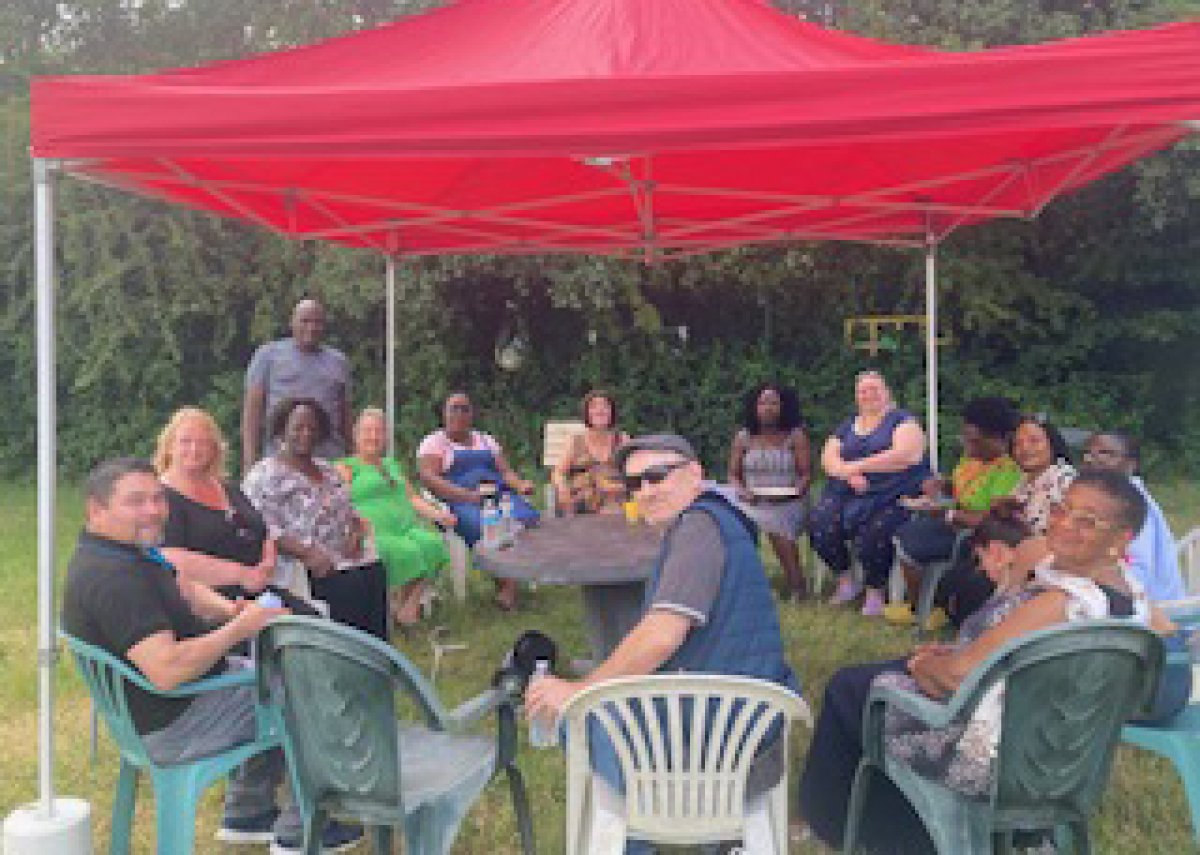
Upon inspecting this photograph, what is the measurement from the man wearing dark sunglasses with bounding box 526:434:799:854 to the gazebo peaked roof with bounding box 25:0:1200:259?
959 millimetres

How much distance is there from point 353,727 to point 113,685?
67cm

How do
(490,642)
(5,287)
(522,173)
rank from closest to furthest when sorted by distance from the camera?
(522,173) → (490,642) → (5,287)

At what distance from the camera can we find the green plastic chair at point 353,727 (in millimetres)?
2113

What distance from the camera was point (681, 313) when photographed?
33.9 ft

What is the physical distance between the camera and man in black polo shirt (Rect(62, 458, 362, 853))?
7.60 feet

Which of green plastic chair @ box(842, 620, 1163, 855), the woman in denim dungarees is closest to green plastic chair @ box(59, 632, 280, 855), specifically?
green plastic chair @ box(842, 620, 1163, 855)

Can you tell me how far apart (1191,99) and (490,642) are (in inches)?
140

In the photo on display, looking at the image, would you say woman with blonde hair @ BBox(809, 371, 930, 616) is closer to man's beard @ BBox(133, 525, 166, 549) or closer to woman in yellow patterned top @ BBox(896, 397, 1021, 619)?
woman in yellow patterned top @ BBox(896, 397, 1021, 619)

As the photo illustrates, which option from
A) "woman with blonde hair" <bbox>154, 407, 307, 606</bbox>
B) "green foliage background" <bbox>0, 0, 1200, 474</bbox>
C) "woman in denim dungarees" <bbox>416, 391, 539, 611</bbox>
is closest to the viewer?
"woman with blonde hair" <bbox>154, 407, 307, 606</bbox>

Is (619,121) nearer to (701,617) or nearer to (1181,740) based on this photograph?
(701,617)

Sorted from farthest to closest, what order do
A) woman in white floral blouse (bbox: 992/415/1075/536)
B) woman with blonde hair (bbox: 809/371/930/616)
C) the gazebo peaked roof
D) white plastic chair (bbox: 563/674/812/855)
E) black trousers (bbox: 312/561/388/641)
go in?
woman with blonde hair (bbox: 809/371/930/616)
woman in white floral blouse (bbox: 992/415/1075/536)
black trousers (bbox: 312/561/388/641)
the gazebo peaked roof
white plastic chair (bbox: 563/674/812/855)

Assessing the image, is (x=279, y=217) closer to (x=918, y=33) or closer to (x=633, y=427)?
(x=633, y=427)

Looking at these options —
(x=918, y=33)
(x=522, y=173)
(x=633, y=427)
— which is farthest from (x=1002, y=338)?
(x=522, y=173)

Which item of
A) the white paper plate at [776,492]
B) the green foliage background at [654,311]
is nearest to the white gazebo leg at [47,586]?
the white paper plate at [776,492]
